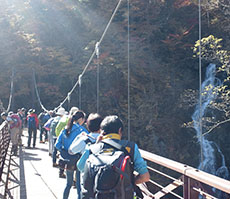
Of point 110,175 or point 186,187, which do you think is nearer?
point 110,175

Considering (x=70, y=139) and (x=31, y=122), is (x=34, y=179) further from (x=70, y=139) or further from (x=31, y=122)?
(x=31, y=122)

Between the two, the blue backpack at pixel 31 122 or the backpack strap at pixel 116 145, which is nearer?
the backpack strap at pixel 116 145

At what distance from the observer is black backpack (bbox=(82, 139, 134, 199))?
139 cm

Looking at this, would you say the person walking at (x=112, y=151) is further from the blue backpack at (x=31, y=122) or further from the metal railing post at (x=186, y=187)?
the blue backpack at (x=31, y=122)

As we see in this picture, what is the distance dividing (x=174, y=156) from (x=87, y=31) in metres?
7.61

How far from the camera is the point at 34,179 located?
13.8 feet

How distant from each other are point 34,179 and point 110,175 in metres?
3.12

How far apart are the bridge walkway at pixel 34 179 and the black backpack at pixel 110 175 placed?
6.40 ft

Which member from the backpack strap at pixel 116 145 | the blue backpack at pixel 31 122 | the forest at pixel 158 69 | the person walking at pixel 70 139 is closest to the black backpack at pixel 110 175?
the backpack strap at pixel 116 145

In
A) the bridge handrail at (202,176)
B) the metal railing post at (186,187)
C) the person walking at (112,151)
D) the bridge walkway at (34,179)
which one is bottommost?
the bridge walkway at (34,179)

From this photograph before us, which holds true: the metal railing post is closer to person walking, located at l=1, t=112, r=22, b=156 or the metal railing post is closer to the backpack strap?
the backpack strap

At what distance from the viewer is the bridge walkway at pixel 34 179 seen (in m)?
3.49

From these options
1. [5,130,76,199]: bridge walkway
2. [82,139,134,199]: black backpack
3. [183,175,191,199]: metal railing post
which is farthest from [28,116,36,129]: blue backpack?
[82,139,134,199]: black backpack

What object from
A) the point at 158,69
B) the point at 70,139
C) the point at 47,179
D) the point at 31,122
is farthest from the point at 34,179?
the point at 158,69
